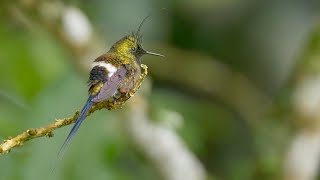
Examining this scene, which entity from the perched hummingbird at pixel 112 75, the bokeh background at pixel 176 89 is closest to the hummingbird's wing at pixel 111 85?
the perched hummingbird at pixel 112 75

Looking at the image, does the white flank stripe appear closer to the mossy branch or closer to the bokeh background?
the mossy branch

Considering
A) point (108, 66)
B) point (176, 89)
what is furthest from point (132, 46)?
point (176, 89)

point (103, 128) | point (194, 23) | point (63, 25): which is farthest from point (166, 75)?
point (63, 25)

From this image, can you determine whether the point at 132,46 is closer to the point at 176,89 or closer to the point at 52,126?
the point at 52,126

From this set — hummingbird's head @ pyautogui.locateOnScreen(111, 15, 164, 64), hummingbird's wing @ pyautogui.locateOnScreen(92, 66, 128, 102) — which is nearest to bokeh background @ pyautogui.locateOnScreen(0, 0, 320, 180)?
hummingbird's head @ pyautogui.locateOnScreen(111, 15, 164, 64)

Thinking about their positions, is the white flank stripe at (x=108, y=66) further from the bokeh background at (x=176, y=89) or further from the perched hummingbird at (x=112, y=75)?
the bokeh background at (x=176, y=89)

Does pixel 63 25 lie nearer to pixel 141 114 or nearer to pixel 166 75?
pixel 141 114
